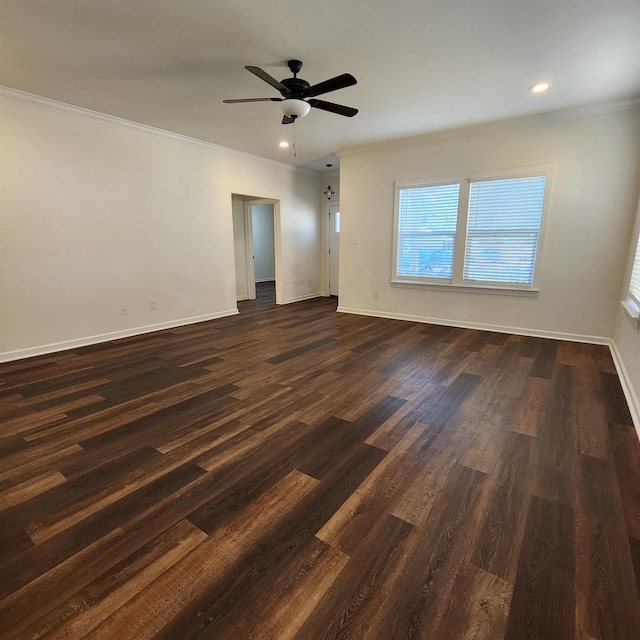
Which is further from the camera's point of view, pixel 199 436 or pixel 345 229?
pixel 345 229

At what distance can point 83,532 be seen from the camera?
1549 millimetres

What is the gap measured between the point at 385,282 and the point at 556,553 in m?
4.70

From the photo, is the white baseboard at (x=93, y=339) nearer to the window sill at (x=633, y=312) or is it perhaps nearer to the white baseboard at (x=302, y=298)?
the white baseboard at (x=302, y=298)

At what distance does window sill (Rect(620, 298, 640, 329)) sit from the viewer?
284 cm

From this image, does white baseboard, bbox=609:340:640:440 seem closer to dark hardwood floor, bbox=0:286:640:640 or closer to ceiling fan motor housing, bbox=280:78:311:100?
dark hardwood floor, bbox=0:286:640:640

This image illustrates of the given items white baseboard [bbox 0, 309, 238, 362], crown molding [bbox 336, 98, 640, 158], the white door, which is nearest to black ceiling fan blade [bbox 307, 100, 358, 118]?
crown molding [bbox 336, 98, 640, 158]

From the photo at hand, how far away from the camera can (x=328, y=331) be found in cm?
500

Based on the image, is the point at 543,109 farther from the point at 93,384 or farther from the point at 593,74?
the point at 93,384

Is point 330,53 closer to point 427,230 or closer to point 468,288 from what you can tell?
point 427,230

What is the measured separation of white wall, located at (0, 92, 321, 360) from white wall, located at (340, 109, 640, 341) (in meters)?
2.77

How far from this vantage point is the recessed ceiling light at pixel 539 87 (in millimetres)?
3410

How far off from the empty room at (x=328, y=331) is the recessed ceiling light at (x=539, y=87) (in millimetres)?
25

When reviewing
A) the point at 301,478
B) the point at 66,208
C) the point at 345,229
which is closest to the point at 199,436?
the point at 301,478

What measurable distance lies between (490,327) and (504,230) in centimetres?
136
